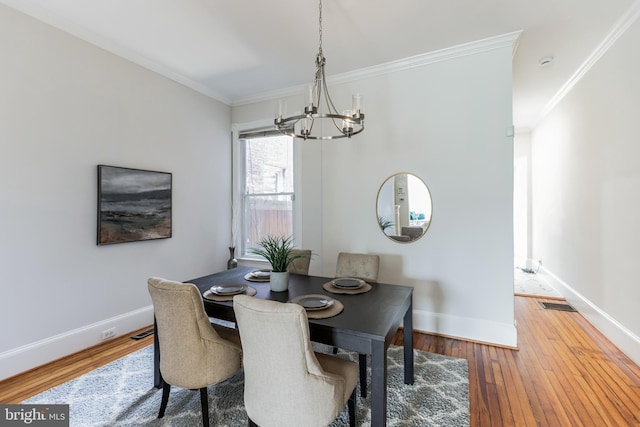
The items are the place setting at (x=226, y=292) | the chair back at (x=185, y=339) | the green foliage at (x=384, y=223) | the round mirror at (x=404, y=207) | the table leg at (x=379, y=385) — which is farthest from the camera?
the green foliage at (x=384, y=223)

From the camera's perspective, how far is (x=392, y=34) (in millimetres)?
2719

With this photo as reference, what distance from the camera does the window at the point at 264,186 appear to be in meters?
4.11

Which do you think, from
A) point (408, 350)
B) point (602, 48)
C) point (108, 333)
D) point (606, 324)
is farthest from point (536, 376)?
point (108, 333)

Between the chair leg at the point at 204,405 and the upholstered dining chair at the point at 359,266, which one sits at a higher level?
the upholstered dining chair at the point at 359,266

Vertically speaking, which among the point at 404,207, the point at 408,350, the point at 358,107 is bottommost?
the point at 408,350

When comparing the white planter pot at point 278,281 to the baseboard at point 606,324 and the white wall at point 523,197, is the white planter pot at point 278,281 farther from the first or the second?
the white wall at point 523,197

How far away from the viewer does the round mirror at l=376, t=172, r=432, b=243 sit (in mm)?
3156

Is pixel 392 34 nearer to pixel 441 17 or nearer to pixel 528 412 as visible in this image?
pixel 441 17

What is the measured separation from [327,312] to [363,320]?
0.70ft

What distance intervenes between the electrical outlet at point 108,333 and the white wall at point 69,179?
0.19ft

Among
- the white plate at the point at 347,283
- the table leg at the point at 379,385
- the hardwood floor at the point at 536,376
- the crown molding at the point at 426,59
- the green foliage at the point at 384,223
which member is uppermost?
the crown molding at the point at 426,59

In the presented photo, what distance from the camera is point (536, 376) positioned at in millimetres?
2305

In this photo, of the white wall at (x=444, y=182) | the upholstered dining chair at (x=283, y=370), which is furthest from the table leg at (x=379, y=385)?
the white wall at (x=444, y=182)

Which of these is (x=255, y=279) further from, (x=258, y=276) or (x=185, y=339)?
(x=185, y=339)
